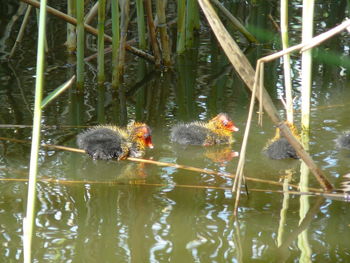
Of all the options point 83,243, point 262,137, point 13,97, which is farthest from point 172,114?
point 83,243

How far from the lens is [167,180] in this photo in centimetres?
482

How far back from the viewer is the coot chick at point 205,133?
562cm

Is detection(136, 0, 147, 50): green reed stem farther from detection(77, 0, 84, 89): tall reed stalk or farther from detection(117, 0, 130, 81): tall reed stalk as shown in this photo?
detection(77, 0, 84, 89): tall reed stalk

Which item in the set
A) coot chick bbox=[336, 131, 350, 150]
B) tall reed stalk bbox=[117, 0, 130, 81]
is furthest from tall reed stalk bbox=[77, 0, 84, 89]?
coot chick bbox=[336, 131, 350, 150]

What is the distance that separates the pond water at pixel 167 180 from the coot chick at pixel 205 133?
3.2 inches

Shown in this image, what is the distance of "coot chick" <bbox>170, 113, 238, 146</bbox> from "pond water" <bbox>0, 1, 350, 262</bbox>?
3.2 inches

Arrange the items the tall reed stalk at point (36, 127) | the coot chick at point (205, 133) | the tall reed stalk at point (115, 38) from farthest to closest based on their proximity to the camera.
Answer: the tall reed stalk at point (115, 38) < the coot chick at point (205, 133) < the tall reed stalk at point (36, 127)

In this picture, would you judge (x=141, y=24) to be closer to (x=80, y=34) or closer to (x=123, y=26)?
(x=123, y=26)

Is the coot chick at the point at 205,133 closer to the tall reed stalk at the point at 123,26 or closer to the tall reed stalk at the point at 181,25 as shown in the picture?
the tall reed stalk at the point at 123,26

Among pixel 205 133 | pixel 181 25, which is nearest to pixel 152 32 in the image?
pixel 181 25

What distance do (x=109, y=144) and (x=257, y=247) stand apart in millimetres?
1855

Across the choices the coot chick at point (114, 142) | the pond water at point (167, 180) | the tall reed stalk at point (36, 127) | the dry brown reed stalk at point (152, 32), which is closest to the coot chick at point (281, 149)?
the pond water at point (167, 180)

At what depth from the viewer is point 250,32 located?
32.6 ft

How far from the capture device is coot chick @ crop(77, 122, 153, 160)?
5.29 m
